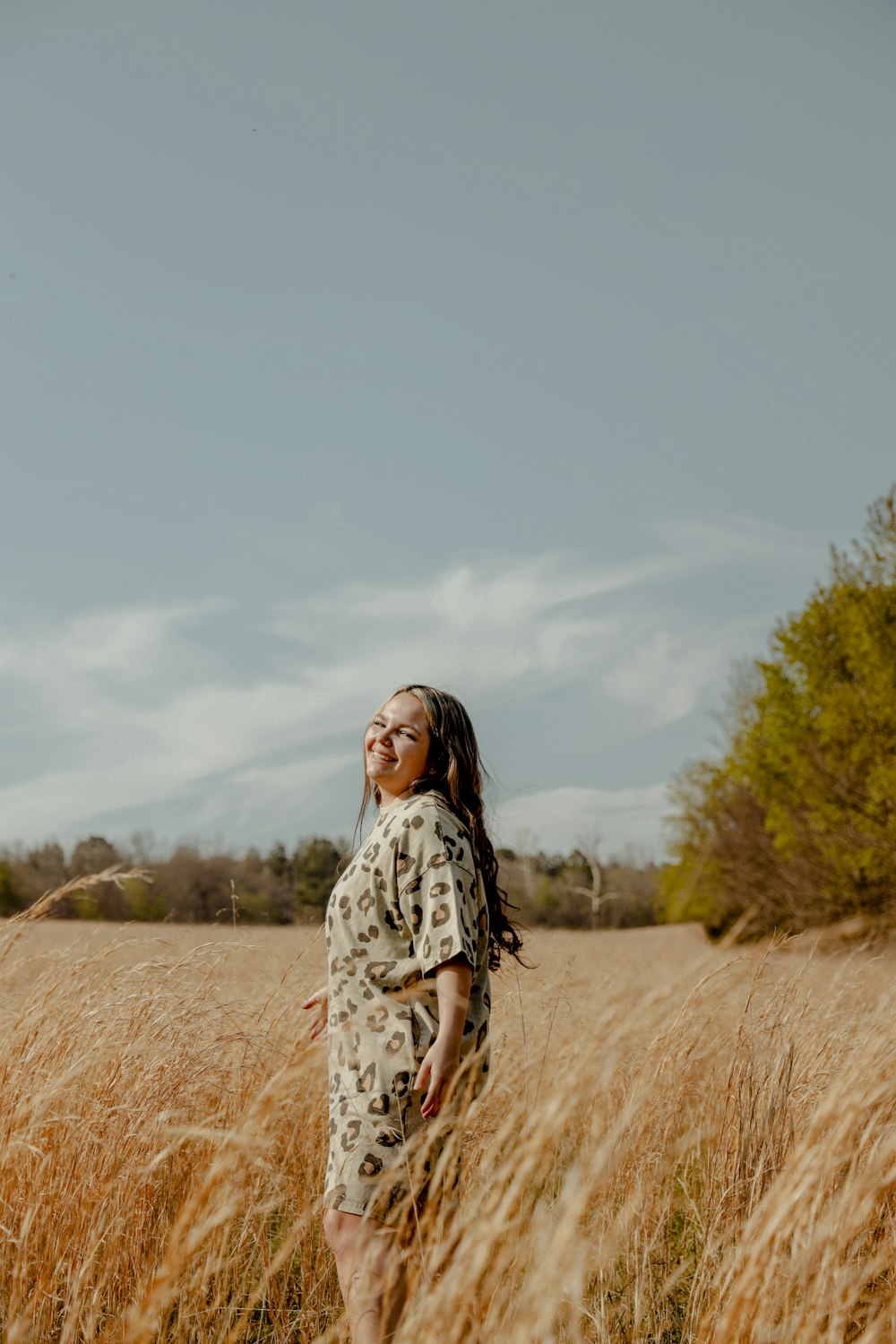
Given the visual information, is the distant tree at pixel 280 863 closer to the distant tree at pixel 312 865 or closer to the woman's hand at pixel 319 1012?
the distant tree at pixel 312 865

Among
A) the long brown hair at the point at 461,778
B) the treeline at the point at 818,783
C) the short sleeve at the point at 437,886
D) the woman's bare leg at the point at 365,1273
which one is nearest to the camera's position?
the woman's bare leg at the point at 365,1273

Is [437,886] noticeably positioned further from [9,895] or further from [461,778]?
[9,895]

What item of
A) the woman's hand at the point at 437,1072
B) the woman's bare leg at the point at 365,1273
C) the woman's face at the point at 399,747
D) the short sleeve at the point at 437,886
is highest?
the woman's face at the point at 399,747

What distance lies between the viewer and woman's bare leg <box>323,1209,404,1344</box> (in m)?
2.06

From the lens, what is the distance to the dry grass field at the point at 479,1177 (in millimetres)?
1763

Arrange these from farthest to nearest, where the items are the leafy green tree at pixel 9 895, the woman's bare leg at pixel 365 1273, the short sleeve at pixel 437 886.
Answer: the leafy green tree at pixel 9 895
the short sleeve at pixel 437 886
the woman's bare leg at pixel 365 1273

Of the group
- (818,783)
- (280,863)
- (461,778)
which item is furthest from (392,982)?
(280,863)

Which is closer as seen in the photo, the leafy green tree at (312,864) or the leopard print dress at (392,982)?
the leopard print dress at (392,982)

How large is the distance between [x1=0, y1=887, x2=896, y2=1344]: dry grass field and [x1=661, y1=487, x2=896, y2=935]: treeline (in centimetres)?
1009

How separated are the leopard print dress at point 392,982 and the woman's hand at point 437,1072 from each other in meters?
0.06

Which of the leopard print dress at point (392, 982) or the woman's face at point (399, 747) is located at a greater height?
the woman's face at point (399, 747)

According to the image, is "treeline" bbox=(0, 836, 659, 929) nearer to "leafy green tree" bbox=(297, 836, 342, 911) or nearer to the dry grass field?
"leafy green tree" bbox=(297, 836, 342, 911)

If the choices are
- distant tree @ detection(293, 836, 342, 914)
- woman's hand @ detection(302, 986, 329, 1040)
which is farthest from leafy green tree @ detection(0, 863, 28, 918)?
woman's hand @ detection(302, 986, 329, 1040)

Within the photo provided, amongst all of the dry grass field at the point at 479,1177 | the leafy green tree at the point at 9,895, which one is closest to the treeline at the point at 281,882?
the leafy green tree at the point at 9,895
